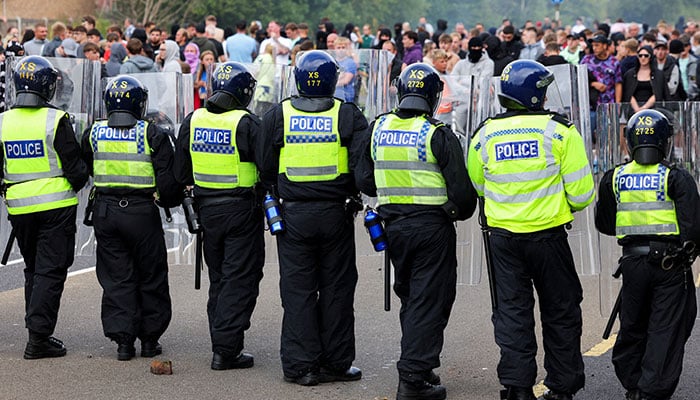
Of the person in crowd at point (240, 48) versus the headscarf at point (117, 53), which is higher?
the person in crowd at point (240, 48)

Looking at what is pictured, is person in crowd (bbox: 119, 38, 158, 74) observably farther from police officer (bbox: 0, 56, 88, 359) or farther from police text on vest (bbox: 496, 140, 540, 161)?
police text on vest (bbox: 496, 140, 540, 161)

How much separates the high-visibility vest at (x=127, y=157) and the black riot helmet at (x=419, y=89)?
6.19 feet

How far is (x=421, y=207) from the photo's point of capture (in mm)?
7078

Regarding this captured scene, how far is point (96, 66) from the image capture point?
9867 millimetres

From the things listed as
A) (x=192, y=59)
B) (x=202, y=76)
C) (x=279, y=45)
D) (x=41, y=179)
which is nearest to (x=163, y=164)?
(x=41, y=179)

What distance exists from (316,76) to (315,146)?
43 centimetres

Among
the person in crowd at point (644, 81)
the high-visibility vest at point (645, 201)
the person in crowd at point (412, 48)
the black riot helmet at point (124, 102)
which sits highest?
the person in crowd at point (412, 48)

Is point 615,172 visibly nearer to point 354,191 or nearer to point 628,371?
point 628,371

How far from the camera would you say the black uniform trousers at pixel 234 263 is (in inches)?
307

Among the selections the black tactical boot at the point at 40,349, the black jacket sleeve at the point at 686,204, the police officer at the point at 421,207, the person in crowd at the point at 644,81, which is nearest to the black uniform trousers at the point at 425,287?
the police officer at the point at 421,207

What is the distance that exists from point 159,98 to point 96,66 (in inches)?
24.3

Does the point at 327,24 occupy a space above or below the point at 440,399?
above

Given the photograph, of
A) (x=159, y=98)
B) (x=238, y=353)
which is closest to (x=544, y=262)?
(x=238, y=353)

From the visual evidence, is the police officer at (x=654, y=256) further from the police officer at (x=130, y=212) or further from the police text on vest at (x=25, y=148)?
the police text on vest at (x=25, y=148)
